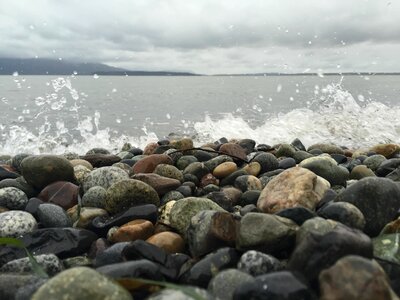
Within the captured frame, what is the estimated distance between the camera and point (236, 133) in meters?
13.1

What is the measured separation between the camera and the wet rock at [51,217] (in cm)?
373

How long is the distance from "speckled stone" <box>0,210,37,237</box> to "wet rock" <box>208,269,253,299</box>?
192 centimetres

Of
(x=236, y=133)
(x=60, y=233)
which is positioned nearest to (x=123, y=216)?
(x=60, y=233)

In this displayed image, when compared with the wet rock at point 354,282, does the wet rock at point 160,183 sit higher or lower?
lower

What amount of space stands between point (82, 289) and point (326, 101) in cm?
1528

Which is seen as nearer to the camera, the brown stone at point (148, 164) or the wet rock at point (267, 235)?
the wet rock at point (267, 235)

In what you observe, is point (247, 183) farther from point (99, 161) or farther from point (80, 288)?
point (80, 288)

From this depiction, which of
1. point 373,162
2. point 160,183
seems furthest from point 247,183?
point 373,162

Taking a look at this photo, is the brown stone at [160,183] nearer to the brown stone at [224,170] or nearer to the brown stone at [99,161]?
the brown stone at [224,170]

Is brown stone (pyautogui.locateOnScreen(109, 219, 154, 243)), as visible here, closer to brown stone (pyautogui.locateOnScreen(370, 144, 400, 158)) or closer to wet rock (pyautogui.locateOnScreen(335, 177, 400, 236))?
wet rock (pyautogui.locateOnScreen(335, 177, 400, 236))

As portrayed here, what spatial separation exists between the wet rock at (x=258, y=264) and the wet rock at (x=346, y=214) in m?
0.61

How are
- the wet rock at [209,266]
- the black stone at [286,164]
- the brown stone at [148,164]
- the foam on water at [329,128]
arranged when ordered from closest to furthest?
the wet rock at [209,266] → the brown stone at [148,164] → the black stone at [286,164] → the foam on water at [329,128]

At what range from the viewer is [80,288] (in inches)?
77.6

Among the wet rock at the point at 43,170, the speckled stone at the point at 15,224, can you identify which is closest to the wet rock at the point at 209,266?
the speckled stone at the point at 15,224
